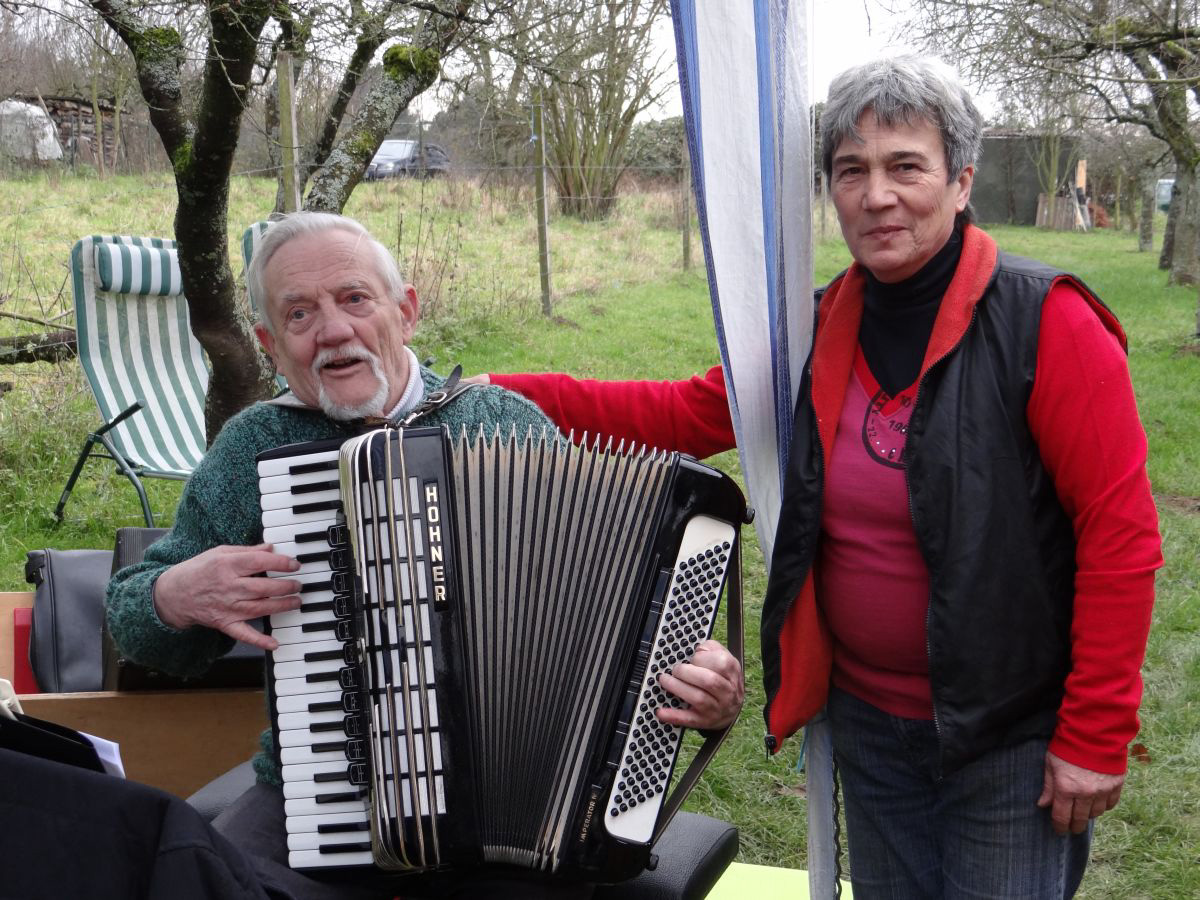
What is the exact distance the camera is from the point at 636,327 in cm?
945

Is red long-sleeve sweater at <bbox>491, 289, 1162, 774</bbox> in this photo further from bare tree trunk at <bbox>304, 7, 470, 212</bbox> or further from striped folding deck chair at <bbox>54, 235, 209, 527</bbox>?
striped folding deck chair at <bbox>54, 235, 209, 527</bbox>

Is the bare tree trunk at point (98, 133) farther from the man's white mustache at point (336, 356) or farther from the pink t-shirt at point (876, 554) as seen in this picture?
the pink t-shirt at point (876, 554)

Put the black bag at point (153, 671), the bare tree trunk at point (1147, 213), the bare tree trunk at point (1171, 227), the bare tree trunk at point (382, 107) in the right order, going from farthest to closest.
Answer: the bare tree trunk at point (1147, 213) → the bare tree trunk at point (1171, 227) → the bare tree trunk at point (382, 107) → the black bag at point (153, 671)

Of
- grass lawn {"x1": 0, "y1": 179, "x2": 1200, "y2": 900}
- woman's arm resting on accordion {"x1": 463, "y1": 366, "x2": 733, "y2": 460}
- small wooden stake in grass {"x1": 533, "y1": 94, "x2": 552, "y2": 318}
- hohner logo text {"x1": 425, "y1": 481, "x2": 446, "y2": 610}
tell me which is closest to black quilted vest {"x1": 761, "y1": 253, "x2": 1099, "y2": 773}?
woman's arm resting on accordion {"x1": 463, "y1": 366, "x2": 733, "y2": 460}

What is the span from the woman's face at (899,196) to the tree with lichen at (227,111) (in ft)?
5.87

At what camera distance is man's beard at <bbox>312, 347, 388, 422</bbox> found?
2156 millimetres

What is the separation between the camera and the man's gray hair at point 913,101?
5.57 feet

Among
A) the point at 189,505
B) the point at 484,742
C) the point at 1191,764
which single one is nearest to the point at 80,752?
the point at 484,742

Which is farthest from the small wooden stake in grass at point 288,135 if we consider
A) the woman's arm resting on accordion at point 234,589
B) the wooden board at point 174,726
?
the woman's arm resting on accordion at point 234,589

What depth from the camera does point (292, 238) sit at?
2.21m

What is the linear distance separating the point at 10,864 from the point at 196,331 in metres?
2.49

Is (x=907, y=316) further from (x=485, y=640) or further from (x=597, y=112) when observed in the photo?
(x=597, y=112)

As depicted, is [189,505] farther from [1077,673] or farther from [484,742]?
[1077,673]

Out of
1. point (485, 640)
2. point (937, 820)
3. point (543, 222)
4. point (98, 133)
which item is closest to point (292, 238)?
point (485, 640)
